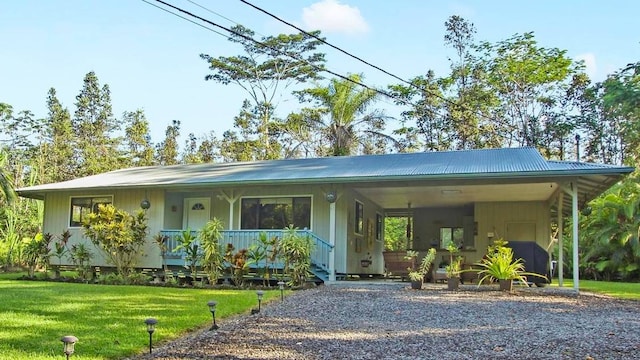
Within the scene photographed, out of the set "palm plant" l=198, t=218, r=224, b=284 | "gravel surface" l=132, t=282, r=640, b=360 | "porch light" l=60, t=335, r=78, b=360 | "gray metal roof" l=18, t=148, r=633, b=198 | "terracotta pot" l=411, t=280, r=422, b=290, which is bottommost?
"gravel surface" l=132, t=282, r=640, b=360

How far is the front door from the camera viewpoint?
16219 millimetres

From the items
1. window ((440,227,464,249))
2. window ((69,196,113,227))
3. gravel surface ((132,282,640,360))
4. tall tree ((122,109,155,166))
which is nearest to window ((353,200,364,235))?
window ((440,227,464,249))

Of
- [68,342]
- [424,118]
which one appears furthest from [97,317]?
[424,118]

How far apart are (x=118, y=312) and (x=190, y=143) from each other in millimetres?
29743

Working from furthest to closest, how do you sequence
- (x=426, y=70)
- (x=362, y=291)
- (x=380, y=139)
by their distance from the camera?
(x=426, y=70) → (x=380, y=139) → (x=362, y=291)

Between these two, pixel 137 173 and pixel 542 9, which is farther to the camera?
pixel 542 9

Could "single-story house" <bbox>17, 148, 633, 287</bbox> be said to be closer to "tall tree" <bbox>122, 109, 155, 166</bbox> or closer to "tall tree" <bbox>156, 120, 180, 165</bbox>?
"tall tree" <bbox>122, 109, 155, 166</bbox>

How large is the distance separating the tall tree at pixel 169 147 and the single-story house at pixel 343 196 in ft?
56.7

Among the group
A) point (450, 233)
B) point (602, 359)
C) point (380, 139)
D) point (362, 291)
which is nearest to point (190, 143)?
point (380, 139)

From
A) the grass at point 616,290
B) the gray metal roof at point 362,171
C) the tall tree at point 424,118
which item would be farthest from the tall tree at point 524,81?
the grass at point 616,290

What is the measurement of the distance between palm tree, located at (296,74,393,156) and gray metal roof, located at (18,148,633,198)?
800cm

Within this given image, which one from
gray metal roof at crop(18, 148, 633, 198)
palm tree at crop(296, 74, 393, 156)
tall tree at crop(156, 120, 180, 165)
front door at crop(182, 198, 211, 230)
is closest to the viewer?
gray metal roof at crop(18, 148, 633, 198)

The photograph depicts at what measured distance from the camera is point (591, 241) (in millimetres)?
19844

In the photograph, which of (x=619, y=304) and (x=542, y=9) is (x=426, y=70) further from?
(x=619, y=304)
